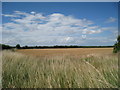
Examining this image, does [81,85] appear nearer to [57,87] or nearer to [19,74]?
[57,87]

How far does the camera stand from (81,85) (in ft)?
4.72

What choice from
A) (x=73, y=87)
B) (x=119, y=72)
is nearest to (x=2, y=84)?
(x=73, y=87)

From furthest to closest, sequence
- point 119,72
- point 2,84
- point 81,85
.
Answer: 1. point 119,72
2. point 2,84
3. point 81,85

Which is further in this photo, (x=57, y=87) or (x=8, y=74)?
(x=8, y=74)

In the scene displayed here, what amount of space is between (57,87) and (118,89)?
0.68 metres

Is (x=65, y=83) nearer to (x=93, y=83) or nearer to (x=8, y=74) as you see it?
(x=93, y=83)

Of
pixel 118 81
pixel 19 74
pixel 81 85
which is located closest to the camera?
pixel 81 85

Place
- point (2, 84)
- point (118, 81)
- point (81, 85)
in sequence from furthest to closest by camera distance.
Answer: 1. point (2, 84)
2. point (118, 81)
3. point (81, 85)

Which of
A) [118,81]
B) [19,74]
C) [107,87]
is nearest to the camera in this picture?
[107,87]

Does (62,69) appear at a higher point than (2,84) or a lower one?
higher

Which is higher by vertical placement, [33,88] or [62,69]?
[62,69]

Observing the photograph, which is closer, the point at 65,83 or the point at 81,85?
the point at 81,85

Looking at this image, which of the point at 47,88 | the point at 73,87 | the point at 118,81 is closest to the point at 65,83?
the point at 73,87

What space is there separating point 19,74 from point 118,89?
1.57 m
